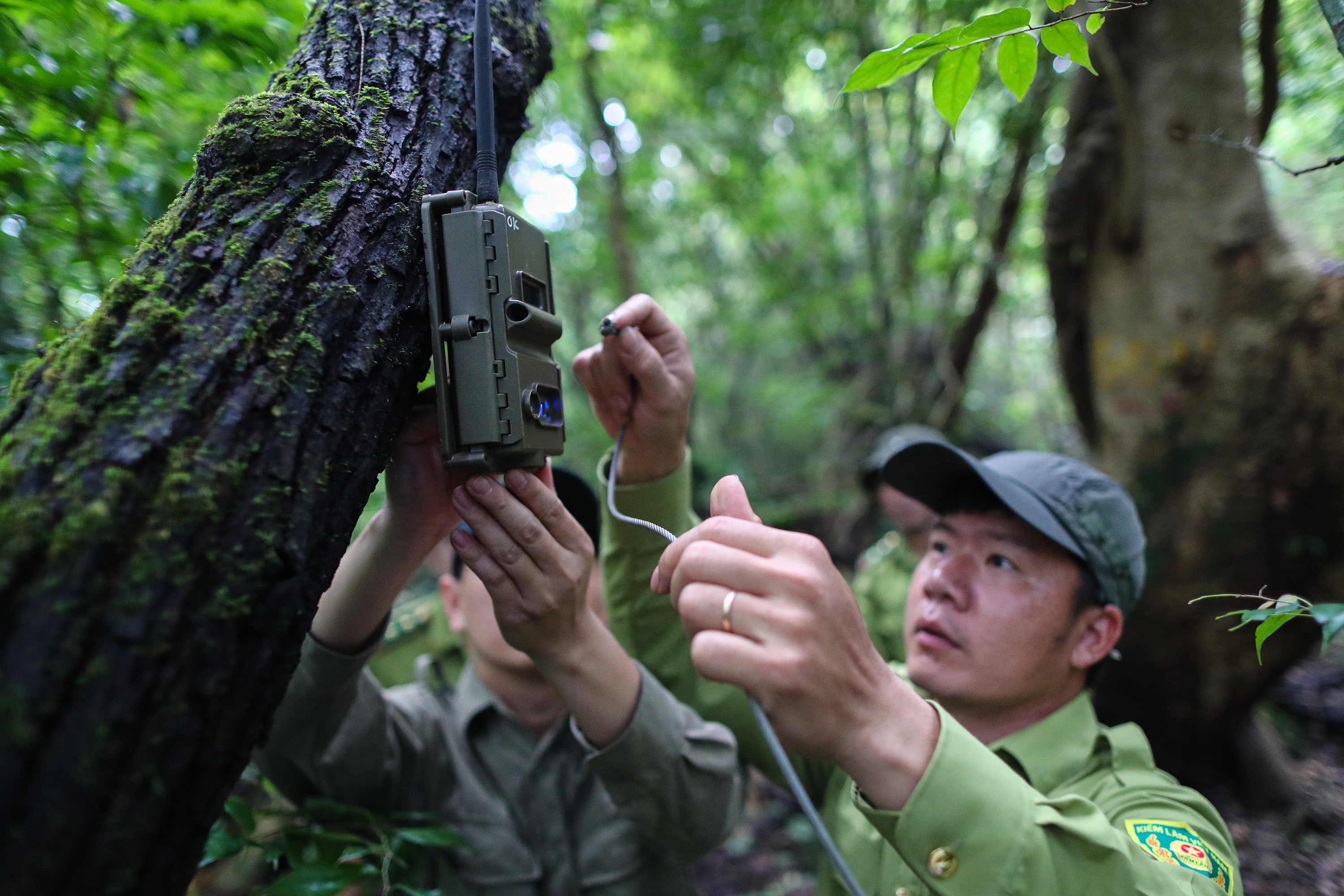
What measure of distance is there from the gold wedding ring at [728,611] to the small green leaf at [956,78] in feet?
3.07

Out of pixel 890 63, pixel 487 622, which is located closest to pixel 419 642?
pixel 487 622

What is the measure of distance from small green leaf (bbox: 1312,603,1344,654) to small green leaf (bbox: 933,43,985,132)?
942mm

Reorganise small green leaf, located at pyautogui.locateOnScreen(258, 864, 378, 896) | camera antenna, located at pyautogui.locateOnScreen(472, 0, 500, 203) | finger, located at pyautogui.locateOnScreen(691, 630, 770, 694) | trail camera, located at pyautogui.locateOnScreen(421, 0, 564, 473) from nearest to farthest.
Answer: finger, located at pyautogui.locateOnScreen(691, 630, 770, 694) < trail camera, located at pyautogui.locateOnScreen(421, 0, 564, 473) < camera antenna, located at pyautogui.locateOnScreen(472, 0, 500, 203) < small green leaf, located at pyautogui.locateOnScreen(258, 864, 378, 896)

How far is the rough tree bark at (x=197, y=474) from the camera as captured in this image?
0.77 m

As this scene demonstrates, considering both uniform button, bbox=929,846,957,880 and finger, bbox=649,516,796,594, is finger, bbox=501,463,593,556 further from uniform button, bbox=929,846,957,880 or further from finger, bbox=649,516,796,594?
uniform button, bbox=929,846,957,880

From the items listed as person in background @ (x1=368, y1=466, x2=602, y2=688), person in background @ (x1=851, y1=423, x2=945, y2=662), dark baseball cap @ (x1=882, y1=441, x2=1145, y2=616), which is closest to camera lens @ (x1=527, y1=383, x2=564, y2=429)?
dark baseball cap @ (x1=882, y1=441, x2=1145, y2=616)

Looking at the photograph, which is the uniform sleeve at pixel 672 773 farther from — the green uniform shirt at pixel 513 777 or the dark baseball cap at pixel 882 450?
the dark baseball cap at pixel 882 450

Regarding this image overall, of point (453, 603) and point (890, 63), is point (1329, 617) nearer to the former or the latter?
point (890, 63)

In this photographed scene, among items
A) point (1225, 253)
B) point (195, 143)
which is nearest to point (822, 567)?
point (195, 143)

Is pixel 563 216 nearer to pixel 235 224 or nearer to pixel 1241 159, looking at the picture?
pixel 1241 159

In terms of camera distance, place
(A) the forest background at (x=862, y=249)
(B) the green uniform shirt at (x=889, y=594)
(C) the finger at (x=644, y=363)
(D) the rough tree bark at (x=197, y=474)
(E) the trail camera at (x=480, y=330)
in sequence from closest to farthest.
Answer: (D) the rough tree bark at (x=197, y=474) < (A) the forest background at (x=862, y=249) < (E) the trail camera at (x=480, y=330) < (C) the finger at (x=644, y=363) < (B) the green uniform shirt at (x=889, y=594)

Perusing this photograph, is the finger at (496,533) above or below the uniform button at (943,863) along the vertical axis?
above

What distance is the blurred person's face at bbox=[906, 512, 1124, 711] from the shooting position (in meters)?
1.83

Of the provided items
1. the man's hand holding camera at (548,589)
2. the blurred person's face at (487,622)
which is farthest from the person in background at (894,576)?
the man's hand holding camera at (548,589)
